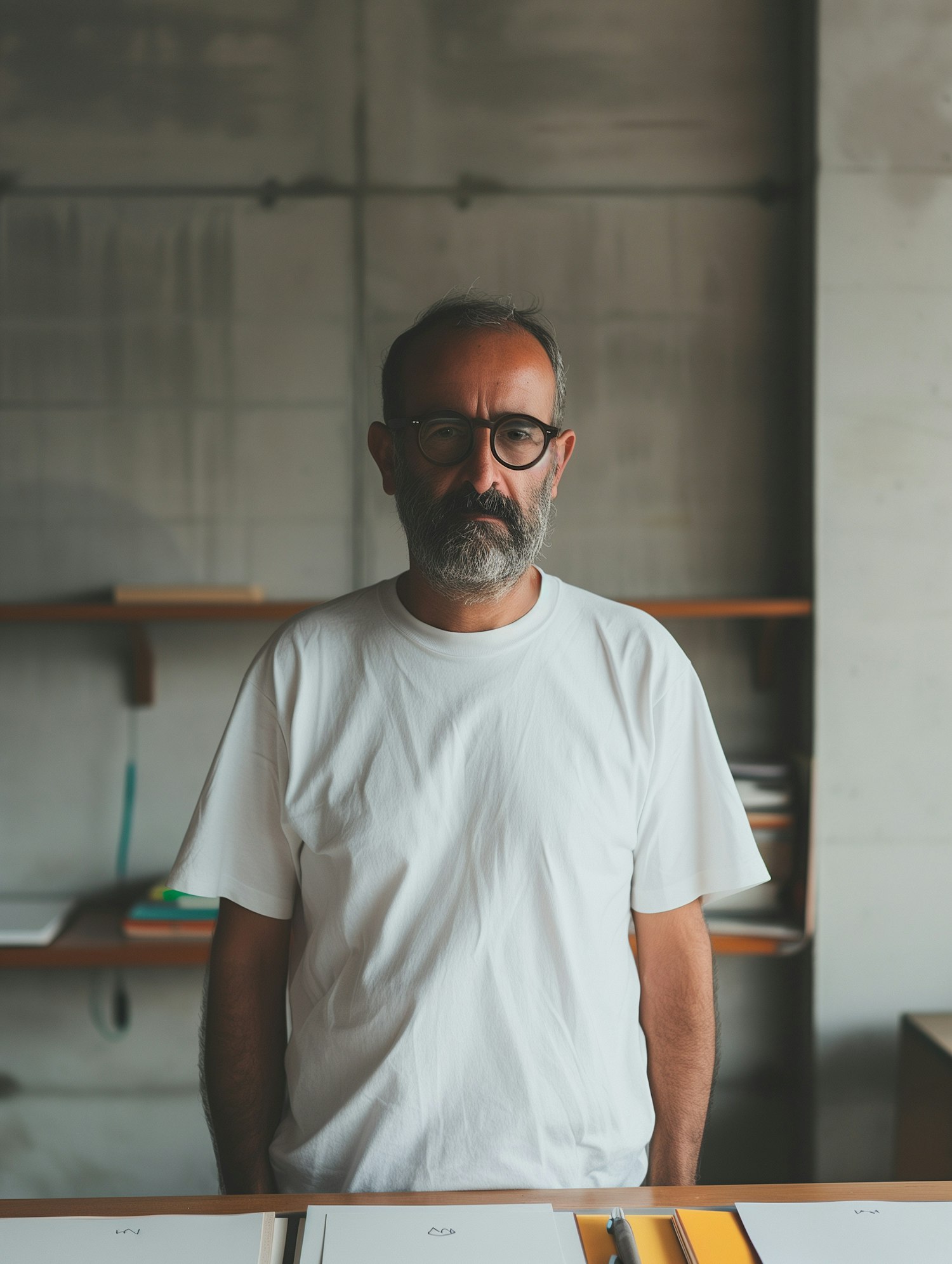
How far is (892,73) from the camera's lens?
2.22 metres

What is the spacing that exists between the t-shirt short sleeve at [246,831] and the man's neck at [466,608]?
0.79ft

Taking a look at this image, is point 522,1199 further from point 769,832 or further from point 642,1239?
point 769,832

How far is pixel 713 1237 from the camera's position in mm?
877

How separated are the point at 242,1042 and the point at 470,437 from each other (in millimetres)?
842

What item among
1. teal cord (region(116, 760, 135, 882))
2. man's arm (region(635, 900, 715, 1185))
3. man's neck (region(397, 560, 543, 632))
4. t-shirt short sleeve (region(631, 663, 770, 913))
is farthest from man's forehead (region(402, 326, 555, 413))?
teal cord (region(116, 760, 135, 882))

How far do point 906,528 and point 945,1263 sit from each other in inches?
67.7

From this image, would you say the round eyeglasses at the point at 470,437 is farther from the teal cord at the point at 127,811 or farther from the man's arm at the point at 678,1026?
the teal cord at the point at 127,811

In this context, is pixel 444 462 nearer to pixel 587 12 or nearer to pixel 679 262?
pixel 679 262

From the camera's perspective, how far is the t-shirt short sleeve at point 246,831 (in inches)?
48.0

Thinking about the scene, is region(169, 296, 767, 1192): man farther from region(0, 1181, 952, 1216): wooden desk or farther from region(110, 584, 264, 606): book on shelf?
region(110, 584, 264, 606): book on shelf

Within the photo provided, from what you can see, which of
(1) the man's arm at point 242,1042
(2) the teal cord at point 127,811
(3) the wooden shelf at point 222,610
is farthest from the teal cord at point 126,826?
(1) the man's arm at point 242,1042

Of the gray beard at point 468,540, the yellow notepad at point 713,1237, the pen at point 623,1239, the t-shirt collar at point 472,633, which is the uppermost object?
the gray beard at point 468,540

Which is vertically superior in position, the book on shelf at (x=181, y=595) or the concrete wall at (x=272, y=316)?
the concrete wall at (x=272, y=316)

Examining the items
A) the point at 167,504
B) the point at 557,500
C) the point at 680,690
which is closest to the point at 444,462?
the point at 680,690
